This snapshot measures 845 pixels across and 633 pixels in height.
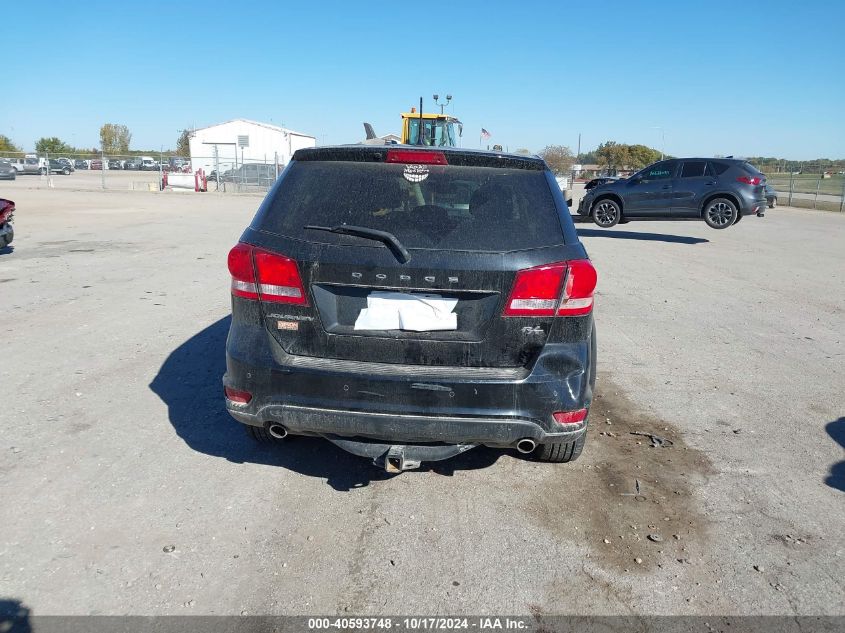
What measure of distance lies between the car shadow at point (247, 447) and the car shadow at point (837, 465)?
193cm

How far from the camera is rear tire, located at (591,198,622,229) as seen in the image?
1795 centimetres

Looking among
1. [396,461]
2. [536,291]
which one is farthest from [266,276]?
[536,291]

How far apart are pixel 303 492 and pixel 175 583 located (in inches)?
36.4

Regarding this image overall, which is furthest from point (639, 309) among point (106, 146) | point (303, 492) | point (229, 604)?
point (106, 146)

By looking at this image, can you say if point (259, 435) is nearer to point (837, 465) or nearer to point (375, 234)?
point (375, 234)

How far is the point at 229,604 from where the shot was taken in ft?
9.12

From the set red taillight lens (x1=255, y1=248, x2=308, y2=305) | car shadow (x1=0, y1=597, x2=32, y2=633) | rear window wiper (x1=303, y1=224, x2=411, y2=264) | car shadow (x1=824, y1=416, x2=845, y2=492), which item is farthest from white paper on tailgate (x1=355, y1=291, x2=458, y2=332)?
car shadow (x1=824, y1=416, x2=845, y2=492)

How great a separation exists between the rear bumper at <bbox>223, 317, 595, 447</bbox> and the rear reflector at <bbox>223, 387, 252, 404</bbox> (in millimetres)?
60

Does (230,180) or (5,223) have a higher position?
(230,180)

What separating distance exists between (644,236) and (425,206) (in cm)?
1610

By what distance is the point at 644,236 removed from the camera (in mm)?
18219

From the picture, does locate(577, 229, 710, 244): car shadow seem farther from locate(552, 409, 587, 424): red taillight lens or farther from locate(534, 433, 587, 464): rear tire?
locate(552, 409, 587, 424): red taillight lens

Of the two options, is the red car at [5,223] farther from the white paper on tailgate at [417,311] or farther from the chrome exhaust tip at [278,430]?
the white paper on tailgate at [417,311]

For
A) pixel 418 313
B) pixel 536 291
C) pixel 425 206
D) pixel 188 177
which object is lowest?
pixel 418 313
